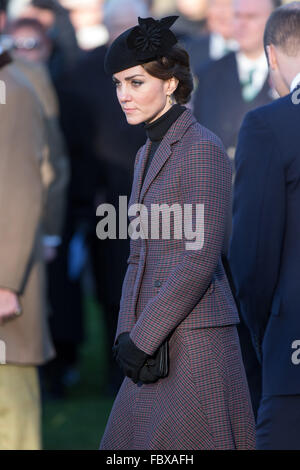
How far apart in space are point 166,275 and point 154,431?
1.65ft

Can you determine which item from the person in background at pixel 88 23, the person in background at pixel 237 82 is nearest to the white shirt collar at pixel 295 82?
the person in background at pixel 237 82

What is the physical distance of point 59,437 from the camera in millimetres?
6879

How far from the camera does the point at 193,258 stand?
12.2 ft

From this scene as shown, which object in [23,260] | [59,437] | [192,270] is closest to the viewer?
[192,270]

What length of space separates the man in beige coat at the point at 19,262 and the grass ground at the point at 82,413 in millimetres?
1475

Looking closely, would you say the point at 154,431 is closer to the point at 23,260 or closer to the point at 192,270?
the point at 192,270

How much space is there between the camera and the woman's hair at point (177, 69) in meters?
3.88

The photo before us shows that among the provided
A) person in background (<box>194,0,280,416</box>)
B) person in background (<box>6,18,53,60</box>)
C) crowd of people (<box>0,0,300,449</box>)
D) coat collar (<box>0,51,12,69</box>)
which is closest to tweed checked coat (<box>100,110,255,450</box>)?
crowd of people (<box>0,0,300,449</box>)

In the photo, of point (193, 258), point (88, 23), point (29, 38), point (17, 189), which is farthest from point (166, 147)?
point (88, 23)

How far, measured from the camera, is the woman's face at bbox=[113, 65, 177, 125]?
3863 millimetres

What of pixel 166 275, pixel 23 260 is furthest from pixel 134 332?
pixel 23 260

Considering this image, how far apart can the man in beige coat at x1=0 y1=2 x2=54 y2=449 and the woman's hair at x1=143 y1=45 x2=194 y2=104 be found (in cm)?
123

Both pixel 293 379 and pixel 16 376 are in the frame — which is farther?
pixel 16 376
